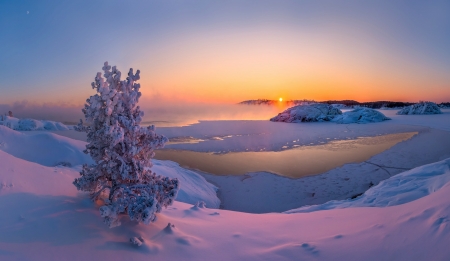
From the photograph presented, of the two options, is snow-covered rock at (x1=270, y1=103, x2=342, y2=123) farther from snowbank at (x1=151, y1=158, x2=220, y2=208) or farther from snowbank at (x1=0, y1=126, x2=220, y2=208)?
snowbank at (x1=0, y1=126, x2=220, y2=208)

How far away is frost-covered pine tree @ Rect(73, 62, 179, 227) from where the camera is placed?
3785 mm

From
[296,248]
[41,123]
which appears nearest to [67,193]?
[296,248]

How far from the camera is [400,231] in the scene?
3.64 m

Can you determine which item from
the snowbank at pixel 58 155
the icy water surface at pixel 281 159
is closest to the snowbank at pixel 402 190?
the snowbank at pixel 58 155

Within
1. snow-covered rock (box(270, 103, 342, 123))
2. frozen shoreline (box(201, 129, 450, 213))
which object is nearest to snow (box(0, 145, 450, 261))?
frozen shoreline (box(201, 129, 450, 213))

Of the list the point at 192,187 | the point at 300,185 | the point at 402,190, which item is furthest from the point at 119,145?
the point at 300,185

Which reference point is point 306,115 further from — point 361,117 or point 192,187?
point 192,187

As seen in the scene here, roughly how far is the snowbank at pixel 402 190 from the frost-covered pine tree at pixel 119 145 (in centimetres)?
431

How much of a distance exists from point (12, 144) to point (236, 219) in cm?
896

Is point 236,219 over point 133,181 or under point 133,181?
under

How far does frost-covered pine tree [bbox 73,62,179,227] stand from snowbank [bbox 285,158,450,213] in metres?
4.31

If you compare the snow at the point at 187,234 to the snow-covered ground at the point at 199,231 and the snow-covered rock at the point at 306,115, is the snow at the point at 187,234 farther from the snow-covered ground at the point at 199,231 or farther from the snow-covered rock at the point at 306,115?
the snow-covered rock at the point at 306,115

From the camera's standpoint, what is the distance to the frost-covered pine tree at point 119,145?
379 cm

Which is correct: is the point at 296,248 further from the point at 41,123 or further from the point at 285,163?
the point at 41,123
